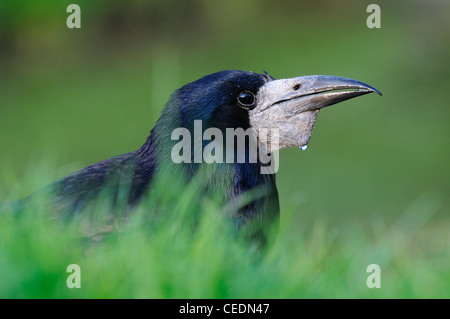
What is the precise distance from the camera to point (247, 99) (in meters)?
3.53

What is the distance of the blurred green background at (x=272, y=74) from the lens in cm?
782

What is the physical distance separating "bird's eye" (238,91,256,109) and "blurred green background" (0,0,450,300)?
118 inches

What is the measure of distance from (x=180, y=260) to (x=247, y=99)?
1437 millimetres

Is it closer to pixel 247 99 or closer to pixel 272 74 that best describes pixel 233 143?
pixel 247 99

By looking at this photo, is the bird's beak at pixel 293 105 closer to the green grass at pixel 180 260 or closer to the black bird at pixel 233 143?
the black bird at pixel 233 143

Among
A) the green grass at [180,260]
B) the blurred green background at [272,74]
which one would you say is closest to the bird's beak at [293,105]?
the green grass at [180,260]

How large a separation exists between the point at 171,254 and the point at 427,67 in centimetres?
964

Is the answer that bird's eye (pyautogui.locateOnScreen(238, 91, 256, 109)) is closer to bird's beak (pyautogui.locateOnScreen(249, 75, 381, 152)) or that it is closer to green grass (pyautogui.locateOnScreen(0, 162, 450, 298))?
bird's beak (pyautogui.locateOnScreen(249, 75, 381, 152))

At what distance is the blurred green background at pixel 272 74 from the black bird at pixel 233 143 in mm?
2952

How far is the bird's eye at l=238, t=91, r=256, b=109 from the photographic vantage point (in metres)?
3.50

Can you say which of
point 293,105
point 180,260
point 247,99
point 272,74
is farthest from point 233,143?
point 272,74

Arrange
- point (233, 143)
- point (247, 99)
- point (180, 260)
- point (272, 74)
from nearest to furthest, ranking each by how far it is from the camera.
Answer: point (180, 260), point (233, 143), point (247, 99), point (272, 74)

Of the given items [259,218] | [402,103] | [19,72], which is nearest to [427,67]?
[402,103]

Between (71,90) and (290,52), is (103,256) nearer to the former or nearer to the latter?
(71,90)
